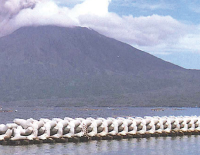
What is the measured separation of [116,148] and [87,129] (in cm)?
552

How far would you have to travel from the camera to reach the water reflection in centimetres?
3055

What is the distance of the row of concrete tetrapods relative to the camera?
112 ft

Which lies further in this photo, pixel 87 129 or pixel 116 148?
pixel 87 129

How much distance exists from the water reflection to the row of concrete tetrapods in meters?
1.21

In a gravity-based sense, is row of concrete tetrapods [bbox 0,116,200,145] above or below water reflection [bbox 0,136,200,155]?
above

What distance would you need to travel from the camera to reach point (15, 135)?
33.6 meters

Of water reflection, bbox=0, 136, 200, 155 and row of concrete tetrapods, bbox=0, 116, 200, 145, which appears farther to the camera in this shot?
row of concrete tetrapods, bbox=0, 116, 200, 145

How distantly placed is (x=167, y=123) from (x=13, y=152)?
18815mm

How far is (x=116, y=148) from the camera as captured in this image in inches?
1303

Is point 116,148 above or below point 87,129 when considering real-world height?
below

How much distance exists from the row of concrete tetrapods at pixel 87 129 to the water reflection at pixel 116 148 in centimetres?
121

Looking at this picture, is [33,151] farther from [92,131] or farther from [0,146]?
[92,131]

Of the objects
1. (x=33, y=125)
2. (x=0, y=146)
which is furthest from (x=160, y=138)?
(x=0, y=146)

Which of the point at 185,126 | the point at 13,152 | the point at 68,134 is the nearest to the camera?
the point at 13,152
